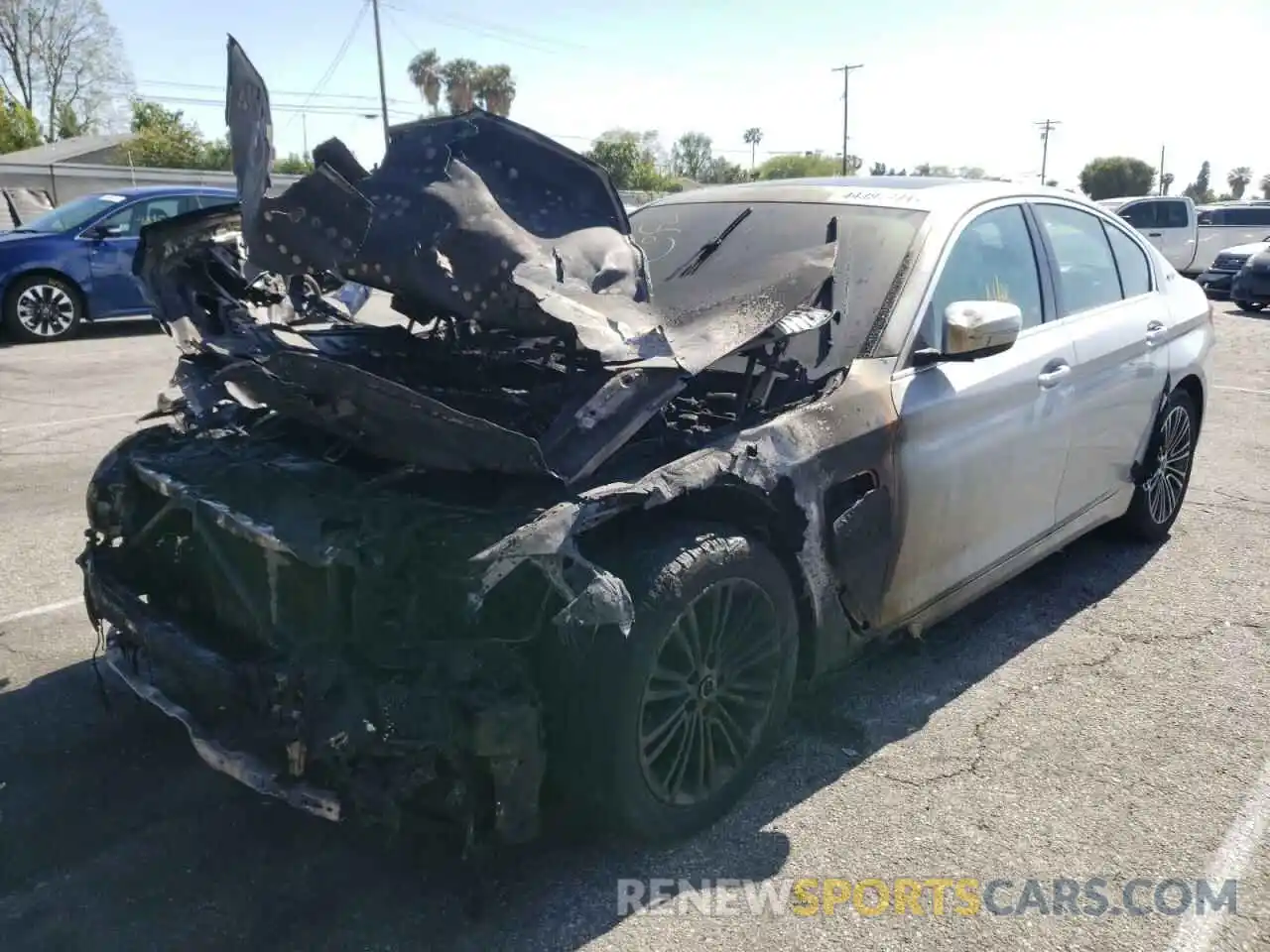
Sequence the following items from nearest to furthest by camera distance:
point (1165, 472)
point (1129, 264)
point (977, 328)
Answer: point (977, 328), point (1129, 264), point (1165, 472)

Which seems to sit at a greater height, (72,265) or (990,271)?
(990,271)

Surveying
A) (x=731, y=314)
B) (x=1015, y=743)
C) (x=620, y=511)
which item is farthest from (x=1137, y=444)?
(x=620, y=511)

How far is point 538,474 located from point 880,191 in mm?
2276

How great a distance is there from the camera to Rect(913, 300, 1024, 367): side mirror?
3414 mm

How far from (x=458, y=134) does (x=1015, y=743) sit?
267 centimetres

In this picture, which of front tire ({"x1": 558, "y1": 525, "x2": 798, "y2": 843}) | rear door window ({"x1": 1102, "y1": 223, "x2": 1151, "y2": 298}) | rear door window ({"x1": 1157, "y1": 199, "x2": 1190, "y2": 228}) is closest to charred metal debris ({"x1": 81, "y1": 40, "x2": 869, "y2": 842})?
front tire ({"x1": 558, "y1": 525, "x2": 798, "y2": 843})

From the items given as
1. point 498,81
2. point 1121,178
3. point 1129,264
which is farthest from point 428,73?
point 1129,264

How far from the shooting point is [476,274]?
2832 millimetres

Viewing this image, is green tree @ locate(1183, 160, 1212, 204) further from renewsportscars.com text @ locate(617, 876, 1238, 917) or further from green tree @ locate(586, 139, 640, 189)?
renewsportscars.com text @ locate(617, 876, 1238, 917)

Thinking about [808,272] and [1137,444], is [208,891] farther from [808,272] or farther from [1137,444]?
[1137,444]

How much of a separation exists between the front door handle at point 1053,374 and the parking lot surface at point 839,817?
1080 millimetres

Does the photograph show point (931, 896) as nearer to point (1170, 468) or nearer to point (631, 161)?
point (1170, 468)

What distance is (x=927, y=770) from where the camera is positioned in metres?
3.35

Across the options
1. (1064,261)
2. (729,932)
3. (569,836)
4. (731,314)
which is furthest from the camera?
(1064,261)
